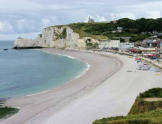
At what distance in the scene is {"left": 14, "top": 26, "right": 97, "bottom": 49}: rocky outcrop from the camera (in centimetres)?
11080

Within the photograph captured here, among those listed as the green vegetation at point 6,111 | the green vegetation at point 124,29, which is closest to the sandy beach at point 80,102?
the green vegetation at point 6,111

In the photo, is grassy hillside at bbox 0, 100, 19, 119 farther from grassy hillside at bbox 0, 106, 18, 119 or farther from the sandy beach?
the sandy beach

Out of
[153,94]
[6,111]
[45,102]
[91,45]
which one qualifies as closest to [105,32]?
[91,45]

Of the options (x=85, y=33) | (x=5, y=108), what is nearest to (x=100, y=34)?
(x=85, y=33)

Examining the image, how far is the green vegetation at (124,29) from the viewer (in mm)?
111531

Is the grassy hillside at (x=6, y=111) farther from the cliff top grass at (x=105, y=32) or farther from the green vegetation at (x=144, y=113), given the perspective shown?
the cliff top grass at (x=105, y=32)

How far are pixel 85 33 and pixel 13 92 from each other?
85.2 meters

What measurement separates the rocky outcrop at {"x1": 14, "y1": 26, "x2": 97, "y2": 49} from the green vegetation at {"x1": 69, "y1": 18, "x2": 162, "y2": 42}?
3470 mm

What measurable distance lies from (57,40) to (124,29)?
32.0 meters

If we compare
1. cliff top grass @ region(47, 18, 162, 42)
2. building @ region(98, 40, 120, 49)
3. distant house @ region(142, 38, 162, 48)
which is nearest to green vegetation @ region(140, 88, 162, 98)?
distant house @ region(142, 38, 162, 48)

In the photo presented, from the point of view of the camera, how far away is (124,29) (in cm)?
12350

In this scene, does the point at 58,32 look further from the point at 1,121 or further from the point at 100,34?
the point at 1,121

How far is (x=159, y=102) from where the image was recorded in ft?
61.7

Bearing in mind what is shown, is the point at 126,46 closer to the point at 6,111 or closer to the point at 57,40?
the point at 57,40
